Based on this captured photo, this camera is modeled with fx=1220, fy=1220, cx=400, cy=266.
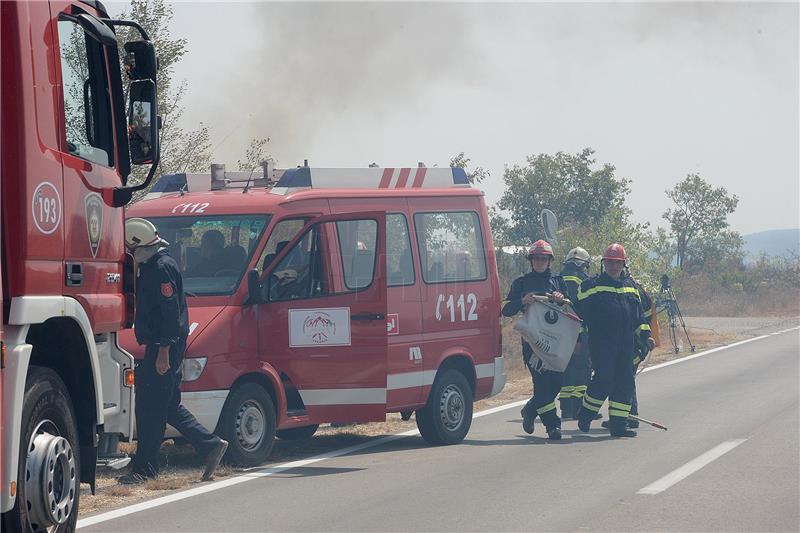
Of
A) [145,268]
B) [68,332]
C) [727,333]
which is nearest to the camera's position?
[68,332]

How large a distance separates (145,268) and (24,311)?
409 cm

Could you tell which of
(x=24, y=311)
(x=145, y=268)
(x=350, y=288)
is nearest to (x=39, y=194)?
(x=24, y=311)

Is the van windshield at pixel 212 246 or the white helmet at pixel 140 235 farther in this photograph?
the van windshield at pixel 212 246

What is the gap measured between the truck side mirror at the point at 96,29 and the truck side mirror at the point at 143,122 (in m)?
0.30

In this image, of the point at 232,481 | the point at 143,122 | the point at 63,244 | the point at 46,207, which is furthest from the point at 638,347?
the point at 46,207

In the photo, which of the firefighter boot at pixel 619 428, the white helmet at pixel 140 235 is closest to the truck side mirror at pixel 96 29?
the white helmet at pixel 140 235

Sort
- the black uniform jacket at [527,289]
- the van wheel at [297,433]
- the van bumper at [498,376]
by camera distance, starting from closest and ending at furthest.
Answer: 1. the van wheel at [297,433]
2. the black uniform jacket at [527,289]
3. the van bumper at [498,376]

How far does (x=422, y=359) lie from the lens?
11664mm

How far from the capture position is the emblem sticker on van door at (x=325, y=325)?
10844mm

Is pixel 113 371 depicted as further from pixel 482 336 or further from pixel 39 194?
pixel 482 336

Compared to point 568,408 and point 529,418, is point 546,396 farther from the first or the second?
point 568,408

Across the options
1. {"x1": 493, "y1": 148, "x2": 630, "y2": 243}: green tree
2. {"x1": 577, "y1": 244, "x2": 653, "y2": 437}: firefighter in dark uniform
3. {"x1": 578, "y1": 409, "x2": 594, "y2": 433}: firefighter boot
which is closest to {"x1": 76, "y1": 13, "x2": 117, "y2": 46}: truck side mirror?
{"x1": 577, "y1": 244, "x2": 653, "y2": 437}: firefighter in dark uniform

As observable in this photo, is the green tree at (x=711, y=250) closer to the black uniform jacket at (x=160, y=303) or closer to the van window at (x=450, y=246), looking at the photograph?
the van window at (x=450, y=246)

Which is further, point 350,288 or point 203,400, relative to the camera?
point 350,288
